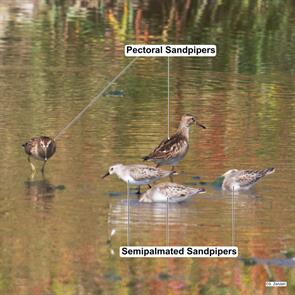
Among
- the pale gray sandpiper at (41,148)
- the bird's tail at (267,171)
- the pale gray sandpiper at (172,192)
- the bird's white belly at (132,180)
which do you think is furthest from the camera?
the pale gray sandpiper at (41,148)

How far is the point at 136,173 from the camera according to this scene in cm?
1725

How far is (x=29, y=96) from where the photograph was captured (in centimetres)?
2408

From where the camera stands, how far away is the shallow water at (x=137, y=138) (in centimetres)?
1416

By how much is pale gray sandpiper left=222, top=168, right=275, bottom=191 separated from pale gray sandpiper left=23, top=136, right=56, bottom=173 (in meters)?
2.36

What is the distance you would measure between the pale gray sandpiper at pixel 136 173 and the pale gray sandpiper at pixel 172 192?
0.53 metres

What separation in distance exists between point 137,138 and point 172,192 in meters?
3.90

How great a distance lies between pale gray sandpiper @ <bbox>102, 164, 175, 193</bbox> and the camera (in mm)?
17219

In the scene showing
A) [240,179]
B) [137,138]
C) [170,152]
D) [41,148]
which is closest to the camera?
[240,179]

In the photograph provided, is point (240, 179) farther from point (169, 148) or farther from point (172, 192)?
point (169, 148)

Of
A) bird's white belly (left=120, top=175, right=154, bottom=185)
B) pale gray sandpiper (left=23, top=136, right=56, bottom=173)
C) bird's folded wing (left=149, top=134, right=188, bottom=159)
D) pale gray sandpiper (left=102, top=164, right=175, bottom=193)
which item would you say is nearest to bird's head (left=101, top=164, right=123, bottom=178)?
pale gray sandpiper (left=102, top=164, right=175, bottom=193)

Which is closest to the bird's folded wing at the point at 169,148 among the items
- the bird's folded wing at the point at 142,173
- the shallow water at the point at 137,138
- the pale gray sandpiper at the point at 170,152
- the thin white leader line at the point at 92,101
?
the pale gray sandpiper at the point at 170,152

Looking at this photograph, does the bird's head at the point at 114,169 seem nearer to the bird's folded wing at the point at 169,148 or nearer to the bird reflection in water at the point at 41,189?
the bird reflection in water at the point at 41,189

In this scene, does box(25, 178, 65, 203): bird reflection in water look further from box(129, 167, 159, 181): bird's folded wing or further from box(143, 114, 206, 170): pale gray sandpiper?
box(143, 114, 206, 170): pale gray sandpiper

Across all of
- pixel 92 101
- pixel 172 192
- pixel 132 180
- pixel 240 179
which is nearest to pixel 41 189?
pixel 132 180
